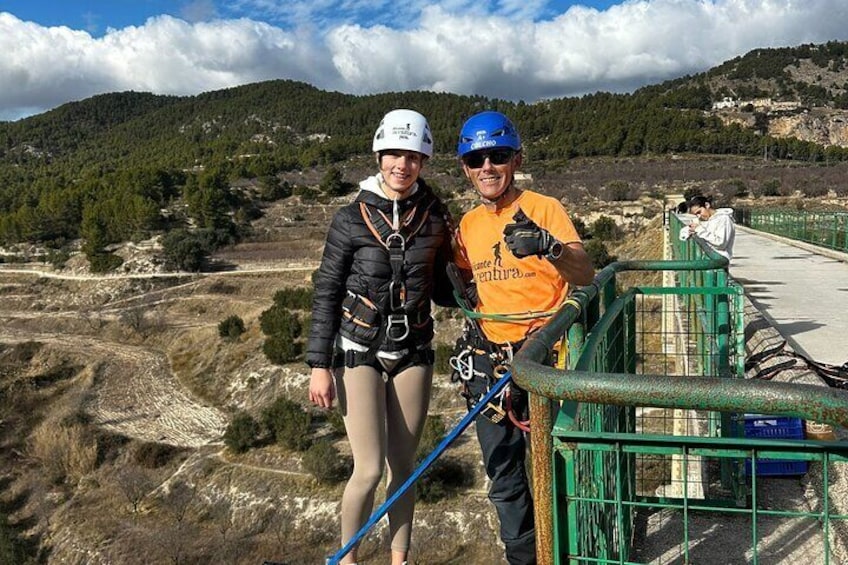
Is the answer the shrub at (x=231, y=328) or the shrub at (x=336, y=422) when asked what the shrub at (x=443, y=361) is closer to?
the shrub at (x=336, y=422)

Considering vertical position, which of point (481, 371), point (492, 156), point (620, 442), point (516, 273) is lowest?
point (481, 371)

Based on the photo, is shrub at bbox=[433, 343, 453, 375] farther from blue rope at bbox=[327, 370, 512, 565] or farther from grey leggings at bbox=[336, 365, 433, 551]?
blue rope at bbox=[327, 370, 512, 565]

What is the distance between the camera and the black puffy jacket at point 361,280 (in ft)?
8.79

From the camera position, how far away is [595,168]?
169ft

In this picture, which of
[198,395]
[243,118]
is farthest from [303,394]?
[243,118]

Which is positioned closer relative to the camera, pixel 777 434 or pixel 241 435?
pixel 777 434

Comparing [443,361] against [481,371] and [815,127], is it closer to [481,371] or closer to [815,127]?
[481,371]

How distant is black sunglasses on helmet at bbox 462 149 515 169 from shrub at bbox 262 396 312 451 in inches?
681

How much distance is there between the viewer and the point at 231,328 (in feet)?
99.0

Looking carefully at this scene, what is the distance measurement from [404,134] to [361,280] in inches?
25.6

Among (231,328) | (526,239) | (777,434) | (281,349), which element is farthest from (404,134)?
(231,328)

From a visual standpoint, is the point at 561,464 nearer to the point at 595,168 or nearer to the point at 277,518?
the point at 277,518

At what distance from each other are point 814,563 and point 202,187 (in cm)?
5191

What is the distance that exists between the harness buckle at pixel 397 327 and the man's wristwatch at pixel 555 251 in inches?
30.2
